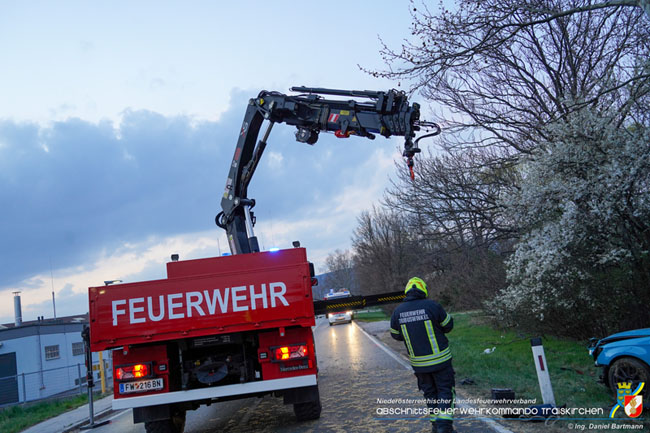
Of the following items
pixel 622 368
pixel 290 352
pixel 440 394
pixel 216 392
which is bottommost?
pixel 622 368

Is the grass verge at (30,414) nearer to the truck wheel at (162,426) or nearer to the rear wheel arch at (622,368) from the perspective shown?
the truck wheel at (162,426)

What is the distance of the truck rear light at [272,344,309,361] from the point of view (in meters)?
7.07

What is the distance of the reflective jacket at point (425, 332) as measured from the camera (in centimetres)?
573

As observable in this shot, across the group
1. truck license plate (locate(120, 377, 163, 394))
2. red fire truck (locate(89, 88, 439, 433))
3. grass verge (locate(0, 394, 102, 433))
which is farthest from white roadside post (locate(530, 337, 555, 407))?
grass verge (locate(0, 394, 102, 433))

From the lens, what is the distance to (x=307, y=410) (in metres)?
7.63

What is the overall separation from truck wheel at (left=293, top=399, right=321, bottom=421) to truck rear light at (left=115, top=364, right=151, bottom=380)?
2195mm

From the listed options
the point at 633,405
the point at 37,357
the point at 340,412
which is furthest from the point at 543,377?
the point at 37,357

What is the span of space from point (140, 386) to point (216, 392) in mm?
1025

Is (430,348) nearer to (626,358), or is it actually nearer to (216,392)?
(626,358)

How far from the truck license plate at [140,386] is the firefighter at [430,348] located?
346 centimetres

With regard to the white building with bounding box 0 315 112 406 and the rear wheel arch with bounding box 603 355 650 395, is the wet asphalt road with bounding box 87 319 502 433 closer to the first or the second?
the rear wheel arch with bounding box 603 355 650 395

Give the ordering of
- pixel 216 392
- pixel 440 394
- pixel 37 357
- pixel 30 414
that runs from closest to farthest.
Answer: pixel 440 394 → pixel 216 392 → pixel 30 414 → pixel 37 357

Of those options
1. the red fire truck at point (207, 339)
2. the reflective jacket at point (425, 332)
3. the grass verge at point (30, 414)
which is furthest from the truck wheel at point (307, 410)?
the grass verge at point (30, 414)

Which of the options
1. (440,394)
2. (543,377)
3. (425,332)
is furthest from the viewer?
(543,377)
